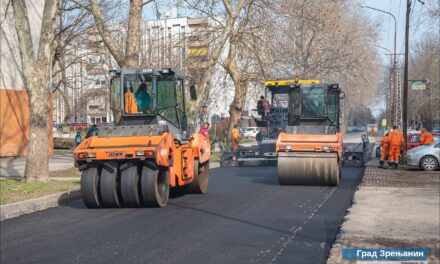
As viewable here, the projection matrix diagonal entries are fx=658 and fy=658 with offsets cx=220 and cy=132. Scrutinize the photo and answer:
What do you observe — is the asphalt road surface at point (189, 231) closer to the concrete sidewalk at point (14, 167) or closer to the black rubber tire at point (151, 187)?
the black rubber tire at point (151, 187)

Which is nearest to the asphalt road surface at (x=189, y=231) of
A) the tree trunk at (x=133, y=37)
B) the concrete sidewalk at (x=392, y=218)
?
the concrete sidewalk at (x=392, y=218)

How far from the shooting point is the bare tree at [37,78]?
16.4 metres

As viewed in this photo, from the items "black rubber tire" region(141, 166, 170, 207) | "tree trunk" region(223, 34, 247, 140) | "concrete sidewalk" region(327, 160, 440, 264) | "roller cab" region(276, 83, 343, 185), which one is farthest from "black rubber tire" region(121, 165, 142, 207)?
"tree trunk" region(223, 34, 247, 140)

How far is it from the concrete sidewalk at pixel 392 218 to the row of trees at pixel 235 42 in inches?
322

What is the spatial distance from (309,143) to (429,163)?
8533 mm

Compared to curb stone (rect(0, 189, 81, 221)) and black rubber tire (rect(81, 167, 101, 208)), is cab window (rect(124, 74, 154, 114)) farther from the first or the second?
curb stone (rect(0, 189, 81, 221))

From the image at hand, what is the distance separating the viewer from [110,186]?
43.1ft

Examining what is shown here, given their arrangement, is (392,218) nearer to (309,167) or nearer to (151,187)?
(151,187)

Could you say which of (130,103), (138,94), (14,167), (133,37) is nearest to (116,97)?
(130,103)

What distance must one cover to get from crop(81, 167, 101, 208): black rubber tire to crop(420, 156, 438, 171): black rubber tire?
1460 centimetres

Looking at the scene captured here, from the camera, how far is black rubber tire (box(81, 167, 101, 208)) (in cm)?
1319

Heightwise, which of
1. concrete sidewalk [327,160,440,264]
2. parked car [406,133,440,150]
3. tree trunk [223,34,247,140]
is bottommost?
concrete sidewalk [327,160,440,264]

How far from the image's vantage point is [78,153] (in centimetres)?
1311

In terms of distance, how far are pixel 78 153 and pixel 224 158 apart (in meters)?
14.9
